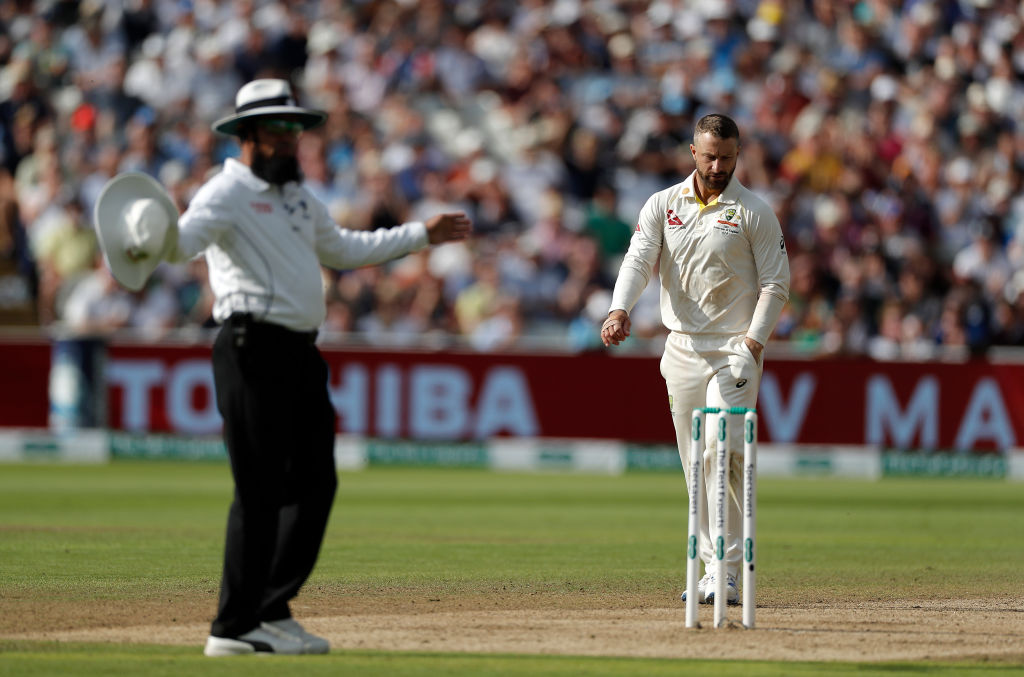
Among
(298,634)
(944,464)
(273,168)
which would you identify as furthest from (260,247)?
(944,464)

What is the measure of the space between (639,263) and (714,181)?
1.85 ft

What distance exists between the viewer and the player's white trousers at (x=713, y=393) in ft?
28.9

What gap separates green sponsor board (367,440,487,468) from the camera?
2083cm

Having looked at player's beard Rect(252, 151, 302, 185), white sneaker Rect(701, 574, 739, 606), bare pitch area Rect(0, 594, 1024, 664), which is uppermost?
player's beard Rect(252, 151, 302, 185)

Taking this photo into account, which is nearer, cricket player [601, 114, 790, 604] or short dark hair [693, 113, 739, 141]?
short dark hair [693, 113, 739, 141]

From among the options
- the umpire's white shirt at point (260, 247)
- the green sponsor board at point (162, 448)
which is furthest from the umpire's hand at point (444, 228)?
the green sponsor board at point (162, 448)

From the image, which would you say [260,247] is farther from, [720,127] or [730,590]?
[730,590]

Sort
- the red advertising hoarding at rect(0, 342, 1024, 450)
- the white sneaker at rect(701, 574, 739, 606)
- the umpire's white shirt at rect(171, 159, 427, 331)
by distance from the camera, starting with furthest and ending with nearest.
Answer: the red advertising hoarding at rect(0, 342, 1024, 450) < the white sneaker at rect(701, 574, 739, 606) < the umpire's white shirt at rect(171, 159, 427, 331)

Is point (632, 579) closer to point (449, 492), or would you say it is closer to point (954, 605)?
point (954, 605)

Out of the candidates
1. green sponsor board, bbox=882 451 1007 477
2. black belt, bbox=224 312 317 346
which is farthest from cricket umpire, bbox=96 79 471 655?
green sponsor board, bbox=882 451 1007 477

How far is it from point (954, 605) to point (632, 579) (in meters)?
1.97

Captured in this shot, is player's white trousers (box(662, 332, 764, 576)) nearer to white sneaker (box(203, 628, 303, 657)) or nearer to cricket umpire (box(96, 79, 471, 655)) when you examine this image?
cricket umpire (box(96, 79, 471, 655))

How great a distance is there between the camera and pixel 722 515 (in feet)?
25.9

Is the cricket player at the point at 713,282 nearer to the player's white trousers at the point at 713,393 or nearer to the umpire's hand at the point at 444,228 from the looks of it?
the player's white trousers at the point at 713,393
